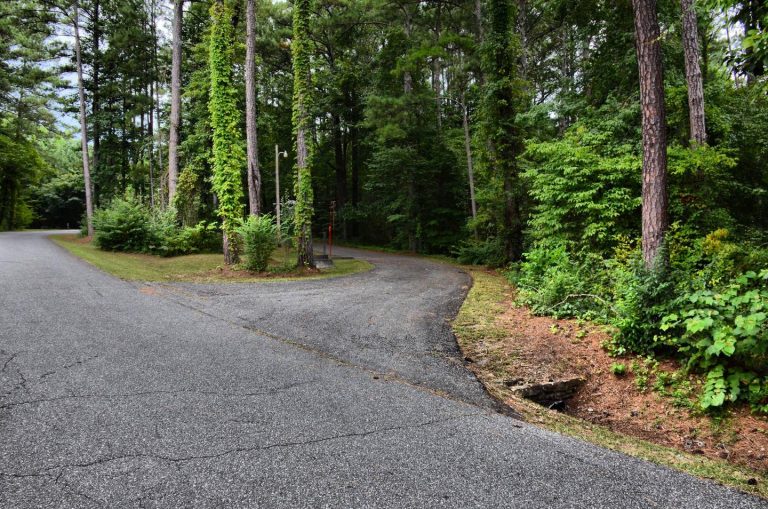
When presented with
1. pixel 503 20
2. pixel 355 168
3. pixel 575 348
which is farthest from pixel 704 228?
pixel 355 168

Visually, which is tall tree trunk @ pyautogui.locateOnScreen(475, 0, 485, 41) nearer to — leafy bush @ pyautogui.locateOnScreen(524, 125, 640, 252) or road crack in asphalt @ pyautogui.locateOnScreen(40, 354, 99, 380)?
leafy bush @ pyautogui.locateOnScreen(524, 125, 640, 252)

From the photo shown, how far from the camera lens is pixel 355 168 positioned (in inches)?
1147

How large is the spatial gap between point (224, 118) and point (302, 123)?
2.30 meters

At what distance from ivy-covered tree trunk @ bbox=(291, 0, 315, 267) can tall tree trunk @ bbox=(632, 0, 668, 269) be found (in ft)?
29.8

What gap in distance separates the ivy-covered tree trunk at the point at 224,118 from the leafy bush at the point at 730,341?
11482 mm

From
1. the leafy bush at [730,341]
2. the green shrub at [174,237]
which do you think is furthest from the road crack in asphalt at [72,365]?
the green shrub at [174,237]

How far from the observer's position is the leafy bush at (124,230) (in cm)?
1691

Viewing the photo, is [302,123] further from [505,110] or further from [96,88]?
[96,88]

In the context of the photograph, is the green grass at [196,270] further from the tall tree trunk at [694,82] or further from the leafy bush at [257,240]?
the tall tree trunk at [694,82]

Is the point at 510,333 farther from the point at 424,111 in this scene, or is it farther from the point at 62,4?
the point at 62,4

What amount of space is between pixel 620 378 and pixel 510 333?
168cm

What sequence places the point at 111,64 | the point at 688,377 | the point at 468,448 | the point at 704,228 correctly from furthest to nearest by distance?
the point at 111,64 < the point at 704,228 < the point at 688,377 < the point at 468,448

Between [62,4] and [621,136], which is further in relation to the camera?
[62,4]

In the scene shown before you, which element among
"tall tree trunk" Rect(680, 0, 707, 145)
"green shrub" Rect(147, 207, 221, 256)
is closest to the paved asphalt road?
"tall tree trunk" Rect(680, 0, 707, 145)
